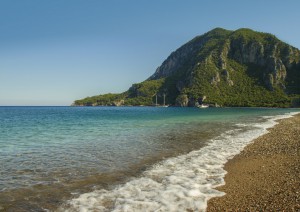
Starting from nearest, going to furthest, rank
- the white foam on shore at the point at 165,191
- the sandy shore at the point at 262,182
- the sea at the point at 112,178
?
the sandy shore at the point at 262,182 → the white foam on shore at the point at 165,191 → the sea at the point at 112,178

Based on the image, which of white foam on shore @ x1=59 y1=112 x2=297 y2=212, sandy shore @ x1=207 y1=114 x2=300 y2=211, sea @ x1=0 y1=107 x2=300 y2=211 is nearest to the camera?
sandy shore @ x1=207 y1=114 x2=300 y2=211

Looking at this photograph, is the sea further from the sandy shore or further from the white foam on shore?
the sandy shore

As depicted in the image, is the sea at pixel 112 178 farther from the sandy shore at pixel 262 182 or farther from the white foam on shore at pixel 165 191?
the sandy shore at pixel 262 182

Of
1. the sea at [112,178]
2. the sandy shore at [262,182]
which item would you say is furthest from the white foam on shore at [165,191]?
the sandy shore at [262,182]

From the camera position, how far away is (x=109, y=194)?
1145 centimetres

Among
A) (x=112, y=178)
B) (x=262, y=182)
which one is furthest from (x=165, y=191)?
(x=262, y=182)

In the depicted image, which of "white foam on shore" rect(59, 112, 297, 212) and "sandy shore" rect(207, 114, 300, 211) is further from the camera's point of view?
"white foam on shore" rect(59, 112, 297, 212)

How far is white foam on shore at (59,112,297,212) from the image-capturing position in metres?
10.1

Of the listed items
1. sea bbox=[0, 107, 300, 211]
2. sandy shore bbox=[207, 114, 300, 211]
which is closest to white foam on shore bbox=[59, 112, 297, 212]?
sea bbox=[0, 107, 300, 211]

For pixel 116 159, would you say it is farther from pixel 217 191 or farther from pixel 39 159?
pixel 217 191

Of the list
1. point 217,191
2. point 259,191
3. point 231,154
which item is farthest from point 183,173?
point 231,154

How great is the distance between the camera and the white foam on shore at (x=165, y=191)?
33.0ft

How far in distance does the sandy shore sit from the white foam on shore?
24.5 inches

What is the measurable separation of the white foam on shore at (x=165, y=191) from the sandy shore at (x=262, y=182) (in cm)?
62
